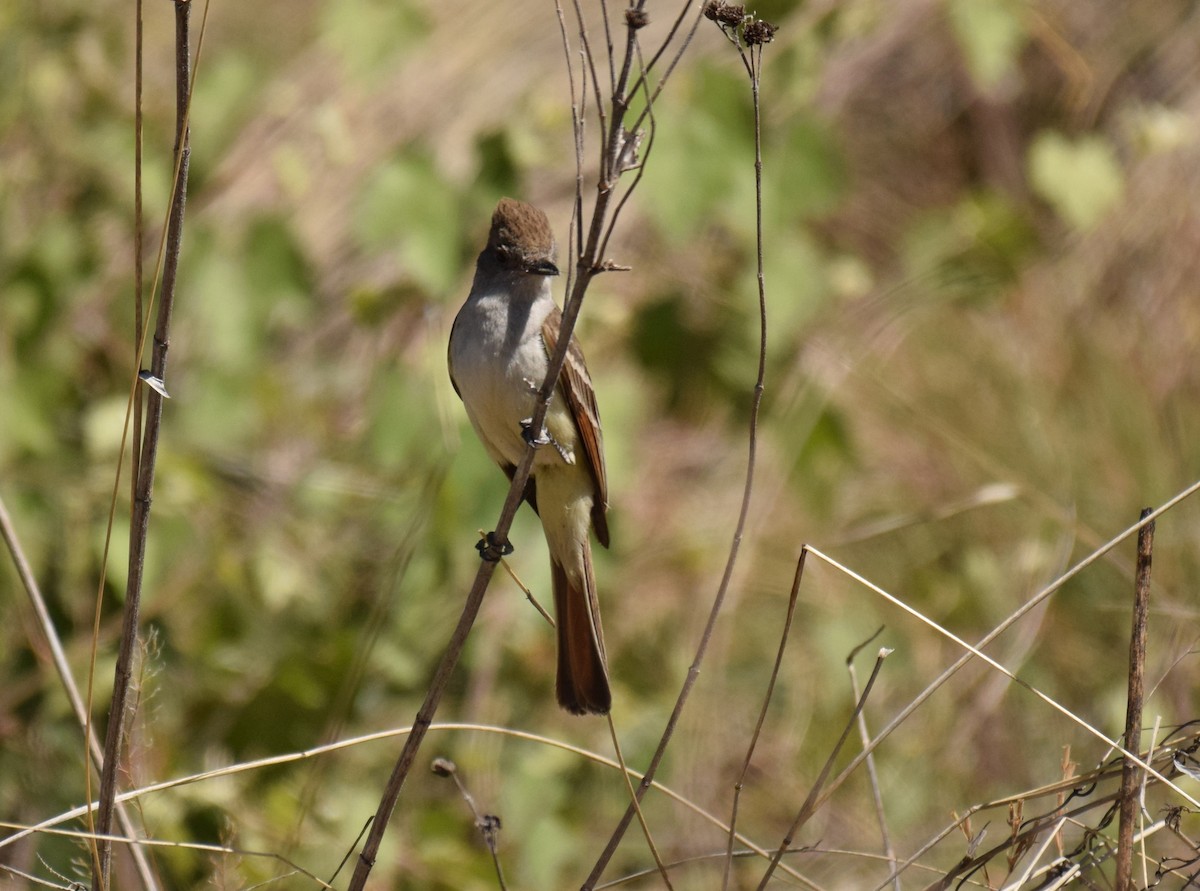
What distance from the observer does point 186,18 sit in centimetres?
184

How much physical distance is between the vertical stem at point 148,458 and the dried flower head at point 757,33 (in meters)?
0.80

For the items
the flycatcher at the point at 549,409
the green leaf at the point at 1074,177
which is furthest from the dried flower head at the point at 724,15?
the green leaf at the point at 1074,177

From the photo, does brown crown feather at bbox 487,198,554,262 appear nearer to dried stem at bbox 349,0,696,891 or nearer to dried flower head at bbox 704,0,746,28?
dried stem at bbox 349,0,696,891

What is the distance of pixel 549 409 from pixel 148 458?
4.11 ft

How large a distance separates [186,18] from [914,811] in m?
3.95

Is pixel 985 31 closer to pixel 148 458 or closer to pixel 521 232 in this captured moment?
pixel 521 232

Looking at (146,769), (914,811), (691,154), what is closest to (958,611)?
(914,811)

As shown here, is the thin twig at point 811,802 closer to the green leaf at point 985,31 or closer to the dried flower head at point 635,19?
the dried flower head at point 635,19

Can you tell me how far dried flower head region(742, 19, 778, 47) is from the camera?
197cm

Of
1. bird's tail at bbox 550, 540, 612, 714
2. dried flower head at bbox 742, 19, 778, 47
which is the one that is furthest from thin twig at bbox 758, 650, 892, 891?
dried flower head at bbox 742, 19, 778, 47

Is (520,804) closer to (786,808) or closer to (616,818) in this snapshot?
(616,818)

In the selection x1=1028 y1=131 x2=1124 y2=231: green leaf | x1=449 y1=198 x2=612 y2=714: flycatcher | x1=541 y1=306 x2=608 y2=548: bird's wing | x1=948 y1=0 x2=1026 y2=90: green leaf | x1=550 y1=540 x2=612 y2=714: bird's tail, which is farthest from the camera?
x1=1028 y1=131 x2=1124 y2=231: green leaf

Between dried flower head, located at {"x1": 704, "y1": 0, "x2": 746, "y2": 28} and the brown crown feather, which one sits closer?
dried flower head, located at {"x1": 704, "y1": 0, "x2": 746, "y2": 28}

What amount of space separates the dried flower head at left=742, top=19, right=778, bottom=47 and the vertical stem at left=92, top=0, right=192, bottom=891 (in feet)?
2.63
